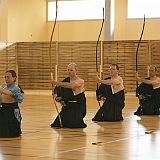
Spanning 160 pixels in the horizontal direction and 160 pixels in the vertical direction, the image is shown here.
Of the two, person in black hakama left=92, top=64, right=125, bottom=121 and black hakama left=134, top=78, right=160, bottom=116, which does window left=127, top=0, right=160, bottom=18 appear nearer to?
black hakama left=134, top=78, right=160, bottom=116

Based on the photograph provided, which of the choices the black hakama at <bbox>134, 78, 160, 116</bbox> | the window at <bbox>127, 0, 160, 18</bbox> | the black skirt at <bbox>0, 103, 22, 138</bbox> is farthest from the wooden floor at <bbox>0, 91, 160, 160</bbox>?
the window at <bbox>127, 0, 160, 18</bbox>

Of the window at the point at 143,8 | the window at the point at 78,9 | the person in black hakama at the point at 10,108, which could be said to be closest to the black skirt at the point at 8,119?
the person in black hakama at the point at 10,108

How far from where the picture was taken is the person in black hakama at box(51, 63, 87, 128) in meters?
8.69

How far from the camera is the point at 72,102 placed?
346 inches

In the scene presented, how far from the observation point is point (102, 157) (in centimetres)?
571

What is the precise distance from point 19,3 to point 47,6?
5.17ft

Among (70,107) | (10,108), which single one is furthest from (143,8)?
(10,108)

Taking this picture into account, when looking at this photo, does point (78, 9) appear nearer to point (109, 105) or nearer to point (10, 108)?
point (109, 105)

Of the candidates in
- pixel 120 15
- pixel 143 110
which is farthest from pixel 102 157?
pixel 120 15

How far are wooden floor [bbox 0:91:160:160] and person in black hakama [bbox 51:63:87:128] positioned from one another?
28 centimetres

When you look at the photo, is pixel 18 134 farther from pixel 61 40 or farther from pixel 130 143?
pixel 61 40

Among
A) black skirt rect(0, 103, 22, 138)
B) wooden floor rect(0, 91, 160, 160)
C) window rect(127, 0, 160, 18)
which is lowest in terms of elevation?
wooden floor rect(0, 91, 160, 160)

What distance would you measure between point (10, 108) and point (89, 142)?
126cm

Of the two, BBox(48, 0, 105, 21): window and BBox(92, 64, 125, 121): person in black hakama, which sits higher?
BBox(48, 0, 105, 21): window
